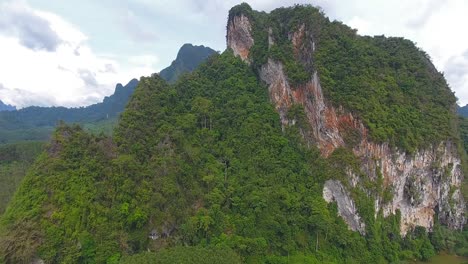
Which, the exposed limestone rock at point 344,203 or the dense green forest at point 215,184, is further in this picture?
the exposed limestone rock at point 344,203

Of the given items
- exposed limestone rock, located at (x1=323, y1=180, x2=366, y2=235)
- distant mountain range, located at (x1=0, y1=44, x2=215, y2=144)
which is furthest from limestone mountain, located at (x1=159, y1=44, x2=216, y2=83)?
exposed limestone rock, located at (x1=323, y1=180, x2=366, y2=235)

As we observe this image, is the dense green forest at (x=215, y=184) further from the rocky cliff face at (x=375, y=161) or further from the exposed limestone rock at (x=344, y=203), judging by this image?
the rocky cliff face at (x=375, y=161)

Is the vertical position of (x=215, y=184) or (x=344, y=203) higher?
(x=215, y=184)

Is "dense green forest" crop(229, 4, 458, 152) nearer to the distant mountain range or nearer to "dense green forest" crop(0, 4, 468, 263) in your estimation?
"dense green forest" crop(0, 4, 468, 263)

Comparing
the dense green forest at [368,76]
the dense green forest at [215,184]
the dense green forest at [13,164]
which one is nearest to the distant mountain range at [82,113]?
the dense green forest at [13,164]

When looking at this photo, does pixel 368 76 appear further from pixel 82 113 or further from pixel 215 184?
pixel 82 113

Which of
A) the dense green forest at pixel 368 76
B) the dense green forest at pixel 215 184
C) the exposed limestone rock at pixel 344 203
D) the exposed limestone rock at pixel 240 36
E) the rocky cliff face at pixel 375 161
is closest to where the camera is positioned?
the dense green forest at pixel 215 184

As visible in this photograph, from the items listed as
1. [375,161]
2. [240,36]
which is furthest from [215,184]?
[240,36]
